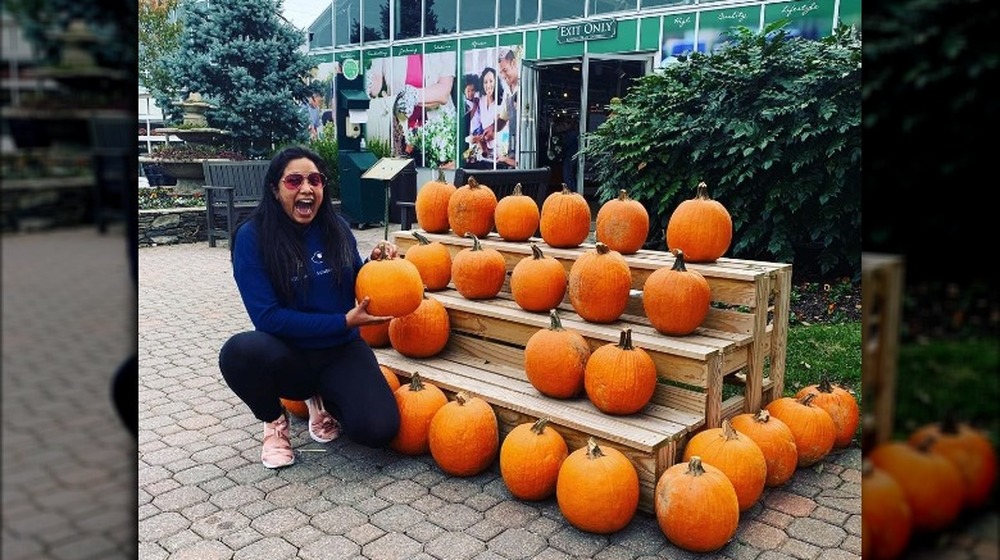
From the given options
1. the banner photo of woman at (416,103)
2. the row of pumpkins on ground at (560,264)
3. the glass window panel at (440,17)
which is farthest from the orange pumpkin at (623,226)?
the glass window panel at (440,17)

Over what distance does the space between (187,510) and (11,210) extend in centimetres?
275

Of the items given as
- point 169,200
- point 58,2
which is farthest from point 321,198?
point 169,200

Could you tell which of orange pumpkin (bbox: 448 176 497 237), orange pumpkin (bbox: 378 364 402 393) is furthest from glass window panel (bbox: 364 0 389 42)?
orange pumpkin (bbox: 378 364 402 393)

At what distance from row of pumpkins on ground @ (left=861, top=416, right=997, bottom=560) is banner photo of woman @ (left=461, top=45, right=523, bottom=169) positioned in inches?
446

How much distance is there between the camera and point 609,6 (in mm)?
10242

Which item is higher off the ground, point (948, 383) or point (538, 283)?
point (948, 383)

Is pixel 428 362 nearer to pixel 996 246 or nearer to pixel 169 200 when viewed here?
pixel 996 246

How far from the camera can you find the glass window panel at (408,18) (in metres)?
12.6

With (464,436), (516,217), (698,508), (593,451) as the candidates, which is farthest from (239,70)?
(698,508)

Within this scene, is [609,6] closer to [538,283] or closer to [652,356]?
[538,283]

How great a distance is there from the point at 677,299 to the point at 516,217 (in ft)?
3.85

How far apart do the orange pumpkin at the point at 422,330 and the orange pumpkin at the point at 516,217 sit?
1.83ft

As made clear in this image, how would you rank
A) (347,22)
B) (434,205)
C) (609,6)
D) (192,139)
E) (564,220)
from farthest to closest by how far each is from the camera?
1. (347,22)
2. (609,6)
3. (192,139)
4. (434,205)
5. (564,220)

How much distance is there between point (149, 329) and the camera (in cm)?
548
